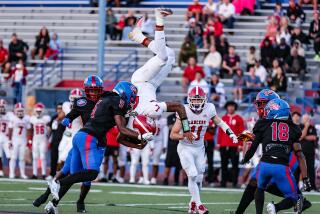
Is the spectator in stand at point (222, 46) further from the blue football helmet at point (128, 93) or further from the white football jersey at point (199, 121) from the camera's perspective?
the blue football helmet at point (128, 93)

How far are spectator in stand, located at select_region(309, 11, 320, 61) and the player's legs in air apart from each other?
38.7ft

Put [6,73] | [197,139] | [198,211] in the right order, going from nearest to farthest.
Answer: [198,211]
[197,139]
[6,73]

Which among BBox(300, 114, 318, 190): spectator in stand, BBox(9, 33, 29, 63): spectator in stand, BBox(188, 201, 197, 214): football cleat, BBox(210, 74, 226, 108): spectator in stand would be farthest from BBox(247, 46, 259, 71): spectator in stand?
BBox(188, 201, 197, 214): football cleat

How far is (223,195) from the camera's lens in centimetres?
1923

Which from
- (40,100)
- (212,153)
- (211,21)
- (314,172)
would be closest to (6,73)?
(40,100)

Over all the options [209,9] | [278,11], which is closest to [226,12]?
[209,9]

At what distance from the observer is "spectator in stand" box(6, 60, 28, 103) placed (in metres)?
27.5

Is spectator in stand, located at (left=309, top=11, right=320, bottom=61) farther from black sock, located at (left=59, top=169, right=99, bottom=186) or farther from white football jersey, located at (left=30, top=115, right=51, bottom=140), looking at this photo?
black sock, located at (left=59, top=169, right=99, bottom=186)

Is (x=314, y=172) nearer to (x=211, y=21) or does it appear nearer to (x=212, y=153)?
(x=212, y=153)

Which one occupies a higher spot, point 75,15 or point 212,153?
point 75,15

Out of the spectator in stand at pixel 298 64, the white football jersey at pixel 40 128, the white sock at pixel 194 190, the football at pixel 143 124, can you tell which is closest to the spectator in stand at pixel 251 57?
the spectator in stand at pixel 298 64

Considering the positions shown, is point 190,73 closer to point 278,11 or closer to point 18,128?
point 278,11

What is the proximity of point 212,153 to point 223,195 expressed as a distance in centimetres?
359

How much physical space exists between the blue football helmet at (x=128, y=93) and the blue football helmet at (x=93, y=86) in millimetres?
1321
